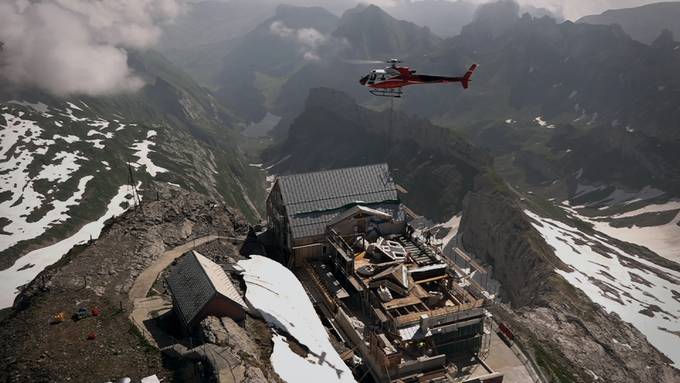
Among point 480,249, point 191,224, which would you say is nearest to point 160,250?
point 191,224

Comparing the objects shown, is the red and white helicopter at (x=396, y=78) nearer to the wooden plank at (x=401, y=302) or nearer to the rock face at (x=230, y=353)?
the wooden plank at (x=401, y=302)

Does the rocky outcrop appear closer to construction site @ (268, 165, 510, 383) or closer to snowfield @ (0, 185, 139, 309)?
construction site @ (268, 165, 510, 383)

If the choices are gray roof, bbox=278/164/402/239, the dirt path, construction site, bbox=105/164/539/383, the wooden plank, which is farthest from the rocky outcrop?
the wooden plank

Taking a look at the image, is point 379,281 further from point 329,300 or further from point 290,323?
point 290,323

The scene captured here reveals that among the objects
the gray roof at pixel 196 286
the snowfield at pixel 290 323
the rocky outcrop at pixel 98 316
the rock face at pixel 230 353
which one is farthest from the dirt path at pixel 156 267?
the rock face at pixel 230 353

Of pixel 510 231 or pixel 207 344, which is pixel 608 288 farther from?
pixel 207 344
